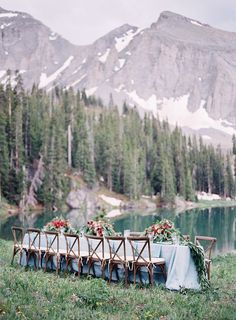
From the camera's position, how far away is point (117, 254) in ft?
39.2

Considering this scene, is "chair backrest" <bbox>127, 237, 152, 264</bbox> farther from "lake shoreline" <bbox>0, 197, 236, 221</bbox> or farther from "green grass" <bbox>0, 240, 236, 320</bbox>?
"lake shoreline" <bbox>0, 197, 236, 221</bbox>

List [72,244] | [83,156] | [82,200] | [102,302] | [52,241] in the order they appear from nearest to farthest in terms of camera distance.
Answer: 1. [102,302]
2. [72,244]
3. [52,241]
4. [82,200]
5. [83,156]

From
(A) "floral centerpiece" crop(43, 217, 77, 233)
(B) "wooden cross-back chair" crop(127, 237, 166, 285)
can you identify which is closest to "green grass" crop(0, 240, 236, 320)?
(B) "wooden cross-back chair" crop(127, 237, 166, 285)

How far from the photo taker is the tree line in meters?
69.1

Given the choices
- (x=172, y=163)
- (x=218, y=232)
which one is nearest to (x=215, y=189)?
(x=172, y=163)

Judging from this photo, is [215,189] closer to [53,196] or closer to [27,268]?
[53,196]

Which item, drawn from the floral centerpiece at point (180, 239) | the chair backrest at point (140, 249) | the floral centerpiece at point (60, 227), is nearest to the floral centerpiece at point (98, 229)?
the floral centerpiece at point (60, 227)

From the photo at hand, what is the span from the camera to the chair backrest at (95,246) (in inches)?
473

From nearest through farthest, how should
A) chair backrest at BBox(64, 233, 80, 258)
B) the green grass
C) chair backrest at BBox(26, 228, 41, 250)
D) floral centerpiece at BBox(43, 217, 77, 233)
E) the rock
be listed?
the green grass < chair backrest at BBox(64, 233, 80, 258) < chair backrest at BBox(26, 228, 41, 250) < floral centerpiece at BBox(43, 217, 77, 233) < the rock

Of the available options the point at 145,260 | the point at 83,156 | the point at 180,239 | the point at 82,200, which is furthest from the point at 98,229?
the point at 83,156

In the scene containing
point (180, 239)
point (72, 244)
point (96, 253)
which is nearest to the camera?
point (180, 239)

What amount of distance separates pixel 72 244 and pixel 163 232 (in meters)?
2.43

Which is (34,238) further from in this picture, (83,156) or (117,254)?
(83,156)

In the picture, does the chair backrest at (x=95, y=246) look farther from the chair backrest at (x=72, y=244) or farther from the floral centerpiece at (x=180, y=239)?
the floral centerpiece at (x=180, y=239)
